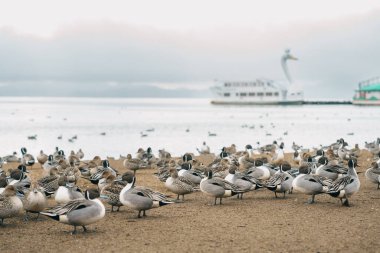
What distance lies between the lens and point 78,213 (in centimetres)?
1020

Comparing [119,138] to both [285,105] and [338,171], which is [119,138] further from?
[285,105]

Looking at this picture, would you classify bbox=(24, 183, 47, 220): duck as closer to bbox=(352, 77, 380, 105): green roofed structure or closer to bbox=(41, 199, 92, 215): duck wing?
bbox=(41, 199, 92, 215): duck wing

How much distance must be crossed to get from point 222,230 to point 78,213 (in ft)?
9.30

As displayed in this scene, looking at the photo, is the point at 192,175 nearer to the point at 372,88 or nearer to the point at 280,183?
the point at 280,183

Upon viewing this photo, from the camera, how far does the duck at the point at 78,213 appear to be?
33.4 ft

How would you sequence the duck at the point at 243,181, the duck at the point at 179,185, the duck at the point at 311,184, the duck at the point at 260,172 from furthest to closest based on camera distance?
the duck at the point at 260,172 → the duck at the point at 243,181 → the duck at the point at 179,185 → the duck at the point at 311,184

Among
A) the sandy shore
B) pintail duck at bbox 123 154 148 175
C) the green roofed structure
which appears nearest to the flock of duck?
the sandy shore

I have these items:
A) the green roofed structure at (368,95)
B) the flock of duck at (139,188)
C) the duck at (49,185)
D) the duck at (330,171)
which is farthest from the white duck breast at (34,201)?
the green roofed structure at (368,95)

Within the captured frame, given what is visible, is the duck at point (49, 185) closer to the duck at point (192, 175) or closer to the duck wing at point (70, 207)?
the duck wing at point (70, 207)

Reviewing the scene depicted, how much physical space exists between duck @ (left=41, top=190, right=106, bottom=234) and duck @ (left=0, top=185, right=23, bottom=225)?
0.99 m

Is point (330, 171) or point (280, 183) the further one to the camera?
point (330, 171)

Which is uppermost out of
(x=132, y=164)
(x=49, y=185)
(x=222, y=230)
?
(x=49, y=185)

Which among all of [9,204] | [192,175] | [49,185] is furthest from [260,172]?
[9,204]

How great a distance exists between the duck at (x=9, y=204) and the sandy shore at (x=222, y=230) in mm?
316
